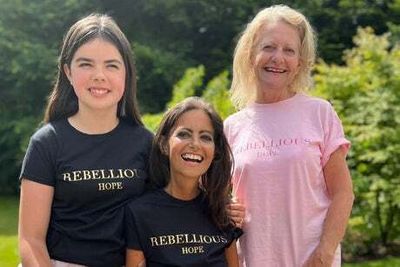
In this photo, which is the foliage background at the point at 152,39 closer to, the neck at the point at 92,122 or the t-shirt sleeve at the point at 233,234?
the t-shirt sleeve at the point at 233,234

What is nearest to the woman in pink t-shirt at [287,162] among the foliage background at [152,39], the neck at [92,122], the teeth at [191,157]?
the teeth at [191,157]

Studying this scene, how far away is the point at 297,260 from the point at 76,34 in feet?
4.42

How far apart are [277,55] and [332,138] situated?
0.44 m

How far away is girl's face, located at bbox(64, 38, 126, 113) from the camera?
2.73m

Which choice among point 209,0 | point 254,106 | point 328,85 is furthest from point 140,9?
point 254,106

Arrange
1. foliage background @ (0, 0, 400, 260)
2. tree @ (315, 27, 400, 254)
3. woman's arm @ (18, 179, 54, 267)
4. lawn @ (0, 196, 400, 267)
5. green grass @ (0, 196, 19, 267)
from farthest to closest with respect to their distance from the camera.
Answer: foliage background @ (0, 0, 400, 260), green grass @ (0, 196, 19, 267), tree @ (315, 27, 400, 254), lawn @ (0, 196, 400, 267), woman's arm @ (18, 179, 54, 267)

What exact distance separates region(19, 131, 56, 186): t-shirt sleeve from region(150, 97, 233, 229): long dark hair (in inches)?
17.0

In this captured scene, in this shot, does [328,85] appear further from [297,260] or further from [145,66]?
[145,66]

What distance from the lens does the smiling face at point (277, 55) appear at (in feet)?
10.1

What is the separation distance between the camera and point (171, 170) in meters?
2.97

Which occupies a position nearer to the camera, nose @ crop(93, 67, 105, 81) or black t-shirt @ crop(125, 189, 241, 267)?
nose @ crop(93, 67, 105, 81)

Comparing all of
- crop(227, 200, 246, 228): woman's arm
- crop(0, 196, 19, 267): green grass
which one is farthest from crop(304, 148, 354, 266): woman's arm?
crop(0, 196, 19, 267): green grass

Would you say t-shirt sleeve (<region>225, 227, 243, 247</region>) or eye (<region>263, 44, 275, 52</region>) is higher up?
eye (<region>263, 44, 275, 52</region>)

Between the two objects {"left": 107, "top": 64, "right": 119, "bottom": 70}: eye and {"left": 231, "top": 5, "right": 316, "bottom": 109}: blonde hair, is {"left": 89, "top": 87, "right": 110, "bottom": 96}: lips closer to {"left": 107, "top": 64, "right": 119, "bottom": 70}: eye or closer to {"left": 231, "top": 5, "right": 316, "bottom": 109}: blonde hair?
{"left": 107, "top": 64, "right": 119, "bottom": 70}: eye
